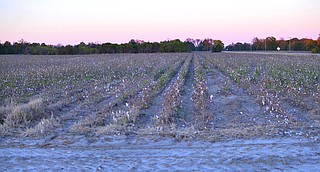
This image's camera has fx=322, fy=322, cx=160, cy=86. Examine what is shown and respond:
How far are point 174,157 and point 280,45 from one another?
143600 millimetres

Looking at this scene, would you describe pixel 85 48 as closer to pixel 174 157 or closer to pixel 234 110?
pixel 234 110

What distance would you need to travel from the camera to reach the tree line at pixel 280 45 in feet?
334

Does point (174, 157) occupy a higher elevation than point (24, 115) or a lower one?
lower

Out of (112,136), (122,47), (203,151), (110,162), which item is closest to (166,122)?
(112,136)

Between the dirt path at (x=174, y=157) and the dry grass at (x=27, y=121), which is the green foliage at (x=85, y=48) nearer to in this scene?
the dry grass at (x=27, y=121)

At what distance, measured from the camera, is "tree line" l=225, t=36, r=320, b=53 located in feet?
334

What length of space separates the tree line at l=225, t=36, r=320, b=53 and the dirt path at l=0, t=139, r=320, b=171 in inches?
3125

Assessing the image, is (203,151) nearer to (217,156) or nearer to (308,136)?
(217,156)

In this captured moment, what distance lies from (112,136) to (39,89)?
10410 mm

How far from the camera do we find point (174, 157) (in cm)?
609

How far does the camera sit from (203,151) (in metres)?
6.41

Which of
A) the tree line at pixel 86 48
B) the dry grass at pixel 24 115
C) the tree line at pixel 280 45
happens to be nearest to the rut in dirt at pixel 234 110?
the dry grass at pixel 24 115

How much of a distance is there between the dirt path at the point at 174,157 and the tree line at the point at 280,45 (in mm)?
79374

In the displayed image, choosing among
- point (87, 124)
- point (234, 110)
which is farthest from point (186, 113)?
point (87, 124)
